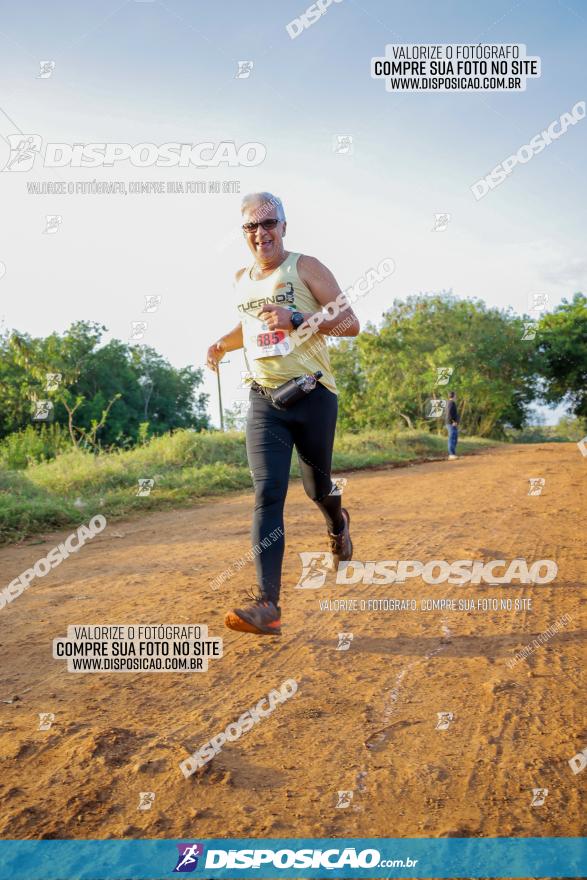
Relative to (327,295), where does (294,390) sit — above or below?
below

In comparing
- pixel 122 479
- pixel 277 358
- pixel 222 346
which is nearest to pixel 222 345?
pixel 222 346

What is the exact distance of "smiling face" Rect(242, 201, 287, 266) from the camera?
13.2 ft

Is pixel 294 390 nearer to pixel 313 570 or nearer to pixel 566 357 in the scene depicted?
pixel 313 570

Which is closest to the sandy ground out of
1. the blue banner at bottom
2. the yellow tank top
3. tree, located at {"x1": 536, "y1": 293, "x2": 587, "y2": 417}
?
the blue banner at bottom

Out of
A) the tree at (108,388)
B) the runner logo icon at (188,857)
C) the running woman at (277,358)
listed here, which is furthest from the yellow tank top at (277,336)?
the tree at (108,388)

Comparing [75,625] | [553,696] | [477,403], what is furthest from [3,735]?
[477,403]

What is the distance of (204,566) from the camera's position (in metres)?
5.81

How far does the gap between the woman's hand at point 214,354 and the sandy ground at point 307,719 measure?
151 cm

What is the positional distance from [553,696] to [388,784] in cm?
103

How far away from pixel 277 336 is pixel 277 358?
0.45ft

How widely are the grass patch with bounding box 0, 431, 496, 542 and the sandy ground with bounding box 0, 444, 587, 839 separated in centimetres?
320

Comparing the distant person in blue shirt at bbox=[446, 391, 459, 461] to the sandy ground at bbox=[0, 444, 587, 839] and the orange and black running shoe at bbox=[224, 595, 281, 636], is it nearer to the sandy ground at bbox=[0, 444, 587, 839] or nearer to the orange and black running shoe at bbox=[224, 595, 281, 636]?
the sandy ground at bbox=[0, 444, 587, 839]

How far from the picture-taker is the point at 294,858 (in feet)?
6.77

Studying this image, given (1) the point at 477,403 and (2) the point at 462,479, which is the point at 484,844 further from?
(1) the point at 477,403
